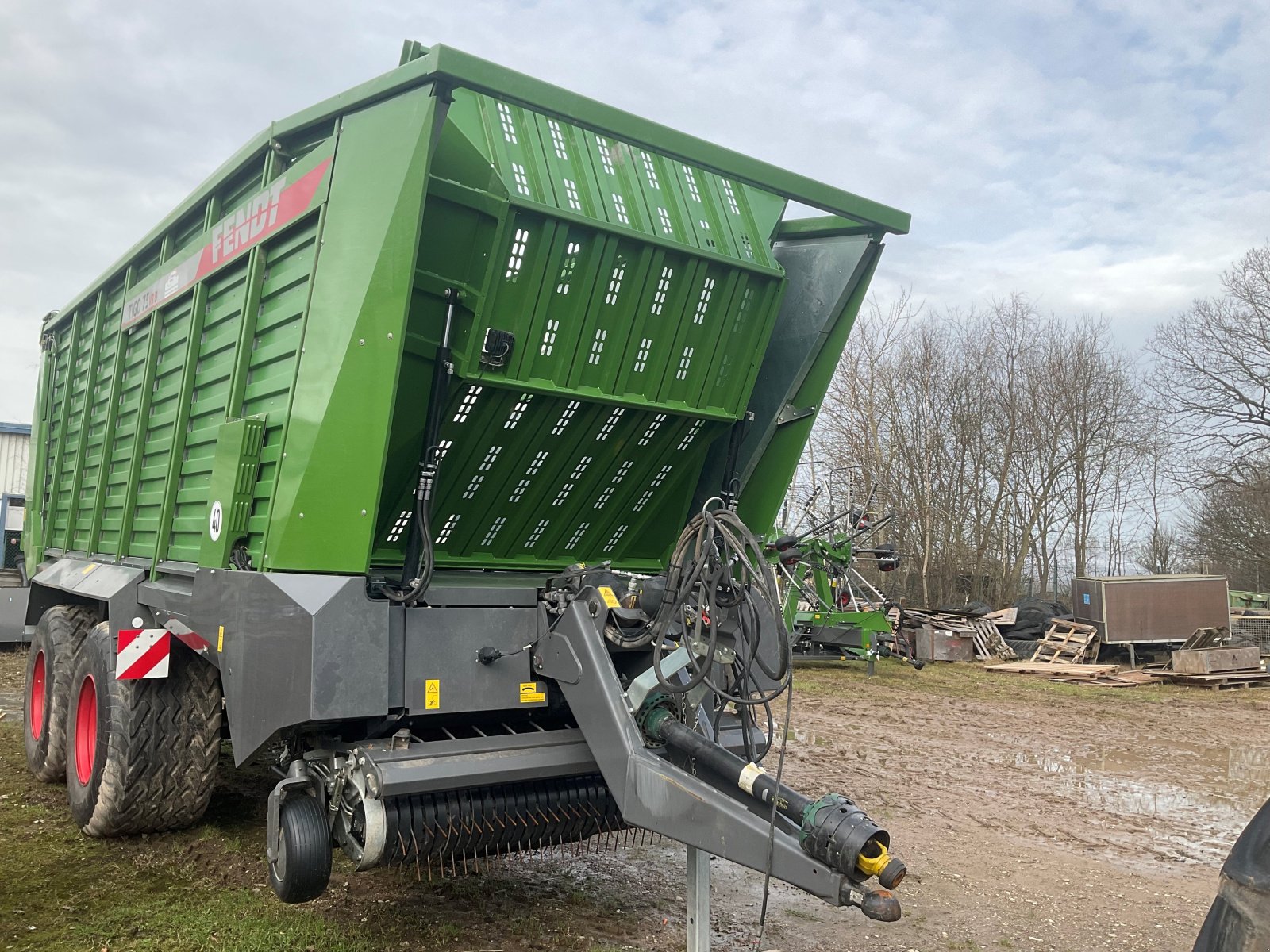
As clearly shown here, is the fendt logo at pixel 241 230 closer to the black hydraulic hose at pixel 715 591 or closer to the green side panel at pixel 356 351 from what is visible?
the green side panel at pixel 356 351

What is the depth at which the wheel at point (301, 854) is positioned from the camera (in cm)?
325

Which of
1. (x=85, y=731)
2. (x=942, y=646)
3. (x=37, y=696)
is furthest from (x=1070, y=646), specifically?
(x=85, y=731)

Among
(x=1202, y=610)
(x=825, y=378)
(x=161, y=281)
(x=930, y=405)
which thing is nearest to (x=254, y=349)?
(x=161, y=281)

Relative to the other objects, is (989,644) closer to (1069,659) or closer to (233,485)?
(1069,659)

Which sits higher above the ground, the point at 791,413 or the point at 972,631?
the point at 791,413

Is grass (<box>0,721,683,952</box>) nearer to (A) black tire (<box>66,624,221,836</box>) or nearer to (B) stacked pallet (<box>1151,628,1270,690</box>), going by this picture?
(A) black tire (<box>66,624,221,836</box>)

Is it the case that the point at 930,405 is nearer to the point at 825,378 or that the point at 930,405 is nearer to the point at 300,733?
the point at 825,378

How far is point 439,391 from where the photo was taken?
142 inches

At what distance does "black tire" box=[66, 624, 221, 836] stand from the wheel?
1.43 metres

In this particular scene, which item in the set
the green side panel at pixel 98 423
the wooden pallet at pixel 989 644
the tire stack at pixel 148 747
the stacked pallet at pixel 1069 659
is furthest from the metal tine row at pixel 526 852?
the wooden pallet at pixel 989 644

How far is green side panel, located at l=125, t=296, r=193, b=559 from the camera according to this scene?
482 centimetres

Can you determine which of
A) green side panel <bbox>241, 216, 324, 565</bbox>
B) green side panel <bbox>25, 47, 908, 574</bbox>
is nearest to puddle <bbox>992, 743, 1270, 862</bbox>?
green side panel <bbox>25, 47, 908, 574</bbox>

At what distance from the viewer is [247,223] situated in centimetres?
423

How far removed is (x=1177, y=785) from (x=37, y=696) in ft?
25.9
